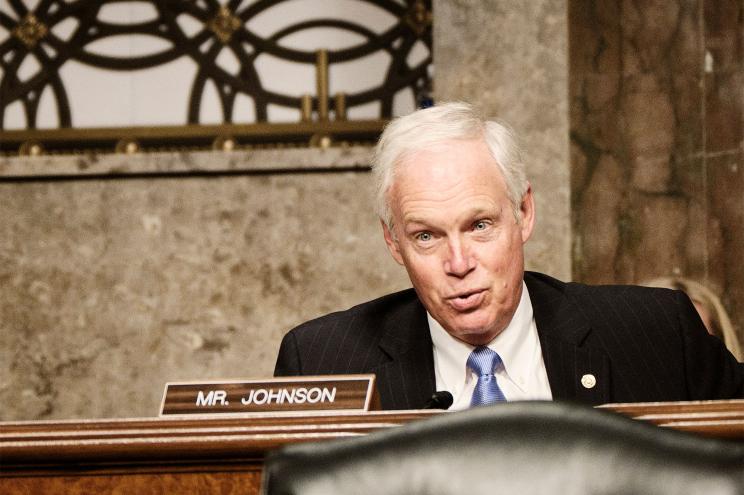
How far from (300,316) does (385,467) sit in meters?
3.03

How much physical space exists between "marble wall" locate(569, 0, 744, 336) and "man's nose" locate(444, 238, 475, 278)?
5.22 feet

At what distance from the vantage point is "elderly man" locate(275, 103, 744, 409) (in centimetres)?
240

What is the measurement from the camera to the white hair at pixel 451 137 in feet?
8.12

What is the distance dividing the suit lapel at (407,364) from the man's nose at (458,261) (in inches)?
10.8

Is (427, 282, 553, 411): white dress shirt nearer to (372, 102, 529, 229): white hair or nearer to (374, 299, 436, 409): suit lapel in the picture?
(374, 299, 436, 409): suit lapel

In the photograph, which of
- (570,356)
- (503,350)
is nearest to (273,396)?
(503,350)

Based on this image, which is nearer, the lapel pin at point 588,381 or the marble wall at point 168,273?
the lapel pin at point 588,381

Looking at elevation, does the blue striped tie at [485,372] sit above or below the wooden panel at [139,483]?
above

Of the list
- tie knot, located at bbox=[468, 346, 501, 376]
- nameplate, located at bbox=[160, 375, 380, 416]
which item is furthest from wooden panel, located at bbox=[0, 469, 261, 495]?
tie knot, located at bbox=[468, 346, 501, 376]

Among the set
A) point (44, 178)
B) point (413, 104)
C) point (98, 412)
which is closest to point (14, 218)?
point (44, 178)

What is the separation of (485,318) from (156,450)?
85cm

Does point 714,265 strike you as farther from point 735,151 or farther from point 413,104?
point 413,104

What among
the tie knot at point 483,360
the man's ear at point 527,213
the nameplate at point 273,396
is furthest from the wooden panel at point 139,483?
the man's ear at point 527,213

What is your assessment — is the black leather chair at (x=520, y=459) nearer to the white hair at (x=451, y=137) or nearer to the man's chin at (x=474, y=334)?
the man's chin at (x=474, y=334)
